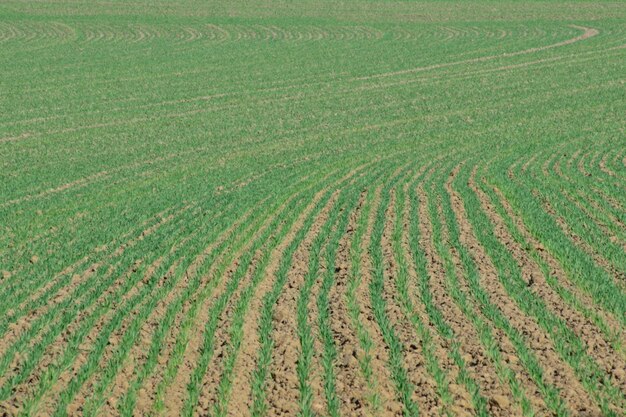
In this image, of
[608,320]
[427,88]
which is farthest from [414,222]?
[427,88]

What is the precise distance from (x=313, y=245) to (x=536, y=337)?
4.06 metres

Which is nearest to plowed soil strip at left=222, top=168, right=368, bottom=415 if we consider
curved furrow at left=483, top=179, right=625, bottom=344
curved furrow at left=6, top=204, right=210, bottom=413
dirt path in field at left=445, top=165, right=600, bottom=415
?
curved furrow at left=6, top=204, right=210, bottom=413

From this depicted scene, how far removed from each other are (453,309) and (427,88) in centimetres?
2004

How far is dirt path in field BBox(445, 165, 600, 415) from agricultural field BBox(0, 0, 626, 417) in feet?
0.10

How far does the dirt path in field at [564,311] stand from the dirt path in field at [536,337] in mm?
390

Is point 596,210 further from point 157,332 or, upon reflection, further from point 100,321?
point 100,321

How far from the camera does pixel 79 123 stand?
73.5ft

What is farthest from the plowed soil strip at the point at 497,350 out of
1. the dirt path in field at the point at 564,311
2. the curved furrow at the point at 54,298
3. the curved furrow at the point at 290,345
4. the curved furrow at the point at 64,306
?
the curved furrow at the point at 54,298

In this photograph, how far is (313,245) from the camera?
37.4ft

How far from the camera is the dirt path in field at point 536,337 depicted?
7094 millimetres

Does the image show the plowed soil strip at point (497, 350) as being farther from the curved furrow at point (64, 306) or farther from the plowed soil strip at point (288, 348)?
the curved furrow at point (64, 306)

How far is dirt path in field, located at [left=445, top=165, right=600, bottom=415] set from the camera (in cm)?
709

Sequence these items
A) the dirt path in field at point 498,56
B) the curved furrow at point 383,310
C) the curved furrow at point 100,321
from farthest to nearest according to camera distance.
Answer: the dirt path in field at point 498,56 → the curved furrow at point 100,321 → the curved furrow at point 383,310

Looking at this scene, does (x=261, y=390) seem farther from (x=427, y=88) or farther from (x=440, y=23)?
(x=440, y=23)
